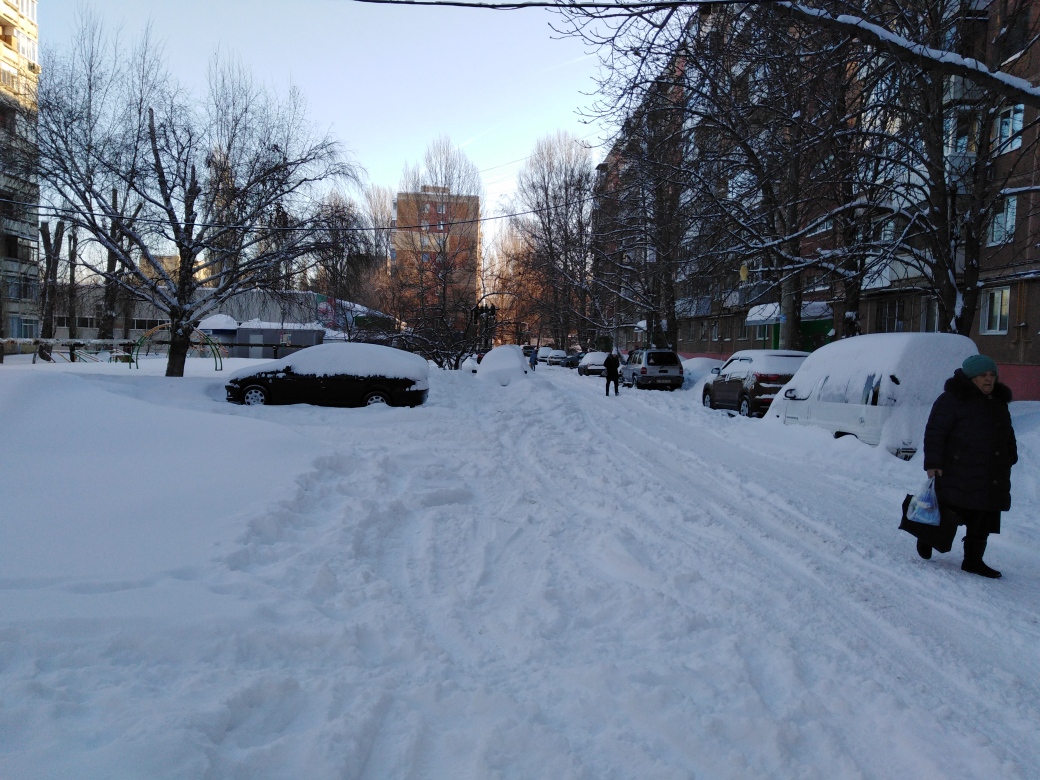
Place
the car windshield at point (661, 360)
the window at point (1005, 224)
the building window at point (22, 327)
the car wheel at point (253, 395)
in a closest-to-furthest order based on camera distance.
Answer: the car wheel at point (253, 395)
the window at point (1005, 224)
the car windshield at point (661, 360)
the building window at point (22, 327)

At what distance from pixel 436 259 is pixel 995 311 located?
23927 mm

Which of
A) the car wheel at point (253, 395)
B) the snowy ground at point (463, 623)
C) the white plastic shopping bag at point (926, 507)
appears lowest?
the snowy ground at point (463, 623)

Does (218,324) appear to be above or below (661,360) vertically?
above

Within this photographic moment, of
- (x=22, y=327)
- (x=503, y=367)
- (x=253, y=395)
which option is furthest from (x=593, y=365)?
(x=22, y=327)

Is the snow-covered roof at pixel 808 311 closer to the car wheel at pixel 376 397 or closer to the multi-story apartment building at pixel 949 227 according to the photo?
the multi-story apartment building at pixel 949 227

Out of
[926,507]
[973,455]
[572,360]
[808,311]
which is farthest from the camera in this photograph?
[572,360]

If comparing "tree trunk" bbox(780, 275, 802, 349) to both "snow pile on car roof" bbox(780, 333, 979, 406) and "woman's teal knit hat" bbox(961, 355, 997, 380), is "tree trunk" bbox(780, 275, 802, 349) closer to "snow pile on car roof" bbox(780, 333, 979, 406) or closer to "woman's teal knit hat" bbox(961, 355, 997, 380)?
"snow pile on car roof" bbox(780, 333, 979, 406)

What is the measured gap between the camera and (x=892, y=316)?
25812mm

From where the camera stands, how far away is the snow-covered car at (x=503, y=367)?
76.8 ft

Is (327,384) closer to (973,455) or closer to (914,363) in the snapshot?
(914,363)

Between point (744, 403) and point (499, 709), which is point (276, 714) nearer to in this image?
point (499, 709)

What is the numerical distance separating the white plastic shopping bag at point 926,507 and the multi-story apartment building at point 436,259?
2508 centimetres

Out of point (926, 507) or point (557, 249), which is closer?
point (926, 507)

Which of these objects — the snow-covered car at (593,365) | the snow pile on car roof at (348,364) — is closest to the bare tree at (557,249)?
the snow-covered car at (593,365)
